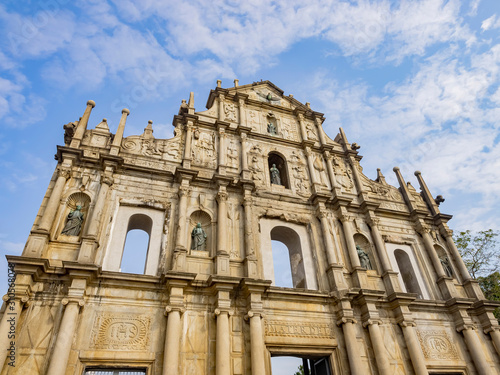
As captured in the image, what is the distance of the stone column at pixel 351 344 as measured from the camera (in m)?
9.52

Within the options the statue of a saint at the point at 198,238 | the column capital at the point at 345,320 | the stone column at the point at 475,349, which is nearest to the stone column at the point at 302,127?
the statue of a saint at the point at 198,238

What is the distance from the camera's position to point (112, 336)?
8469 mm

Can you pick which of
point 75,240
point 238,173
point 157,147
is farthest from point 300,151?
point 75,240

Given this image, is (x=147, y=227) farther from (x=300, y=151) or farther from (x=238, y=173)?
(x=300, y=151)

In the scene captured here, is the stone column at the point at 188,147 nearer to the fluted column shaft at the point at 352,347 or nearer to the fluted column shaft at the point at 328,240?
the fluted column shaft at the point at 328,240

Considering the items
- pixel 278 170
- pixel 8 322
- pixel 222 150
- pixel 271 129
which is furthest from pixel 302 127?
pixel 8 322

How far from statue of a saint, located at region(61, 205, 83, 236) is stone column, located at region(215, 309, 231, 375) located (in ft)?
15.1

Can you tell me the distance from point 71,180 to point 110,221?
74.5 inches

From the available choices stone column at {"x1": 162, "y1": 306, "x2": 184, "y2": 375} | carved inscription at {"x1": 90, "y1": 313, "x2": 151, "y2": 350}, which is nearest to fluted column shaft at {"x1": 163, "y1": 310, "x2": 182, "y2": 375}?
stone column at {"x1": 162, "y1": 306, "x2": 184, "y2": 375}

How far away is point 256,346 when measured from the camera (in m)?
8.88

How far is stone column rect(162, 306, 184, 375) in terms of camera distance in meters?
8.09

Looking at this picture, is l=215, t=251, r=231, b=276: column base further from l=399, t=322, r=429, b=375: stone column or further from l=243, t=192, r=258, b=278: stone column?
l=399, t=322, r=429, b=375: stone column

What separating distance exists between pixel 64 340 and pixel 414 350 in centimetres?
947

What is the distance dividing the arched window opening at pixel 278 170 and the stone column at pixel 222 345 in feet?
20.4
